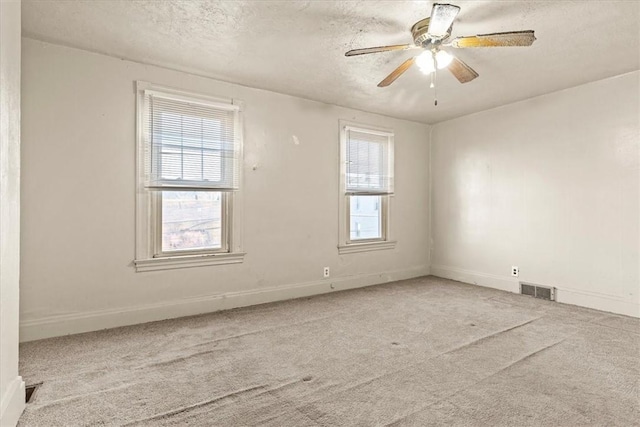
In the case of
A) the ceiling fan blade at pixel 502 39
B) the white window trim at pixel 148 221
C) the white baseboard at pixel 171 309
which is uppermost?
the ceiling fan blade at pixel 502 39

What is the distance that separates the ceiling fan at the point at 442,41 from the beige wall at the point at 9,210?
1.95 m

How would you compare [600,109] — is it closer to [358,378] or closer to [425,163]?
[425,163]

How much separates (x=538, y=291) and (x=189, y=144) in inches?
174

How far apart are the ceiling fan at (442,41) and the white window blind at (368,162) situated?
1930 millimetres

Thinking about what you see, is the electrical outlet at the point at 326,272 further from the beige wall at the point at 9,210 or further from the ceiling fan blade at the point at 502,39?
the beige wall at the point at 9,210

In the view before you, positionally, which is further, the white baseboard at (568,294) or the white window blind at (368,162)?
the white window blind at (368,162)

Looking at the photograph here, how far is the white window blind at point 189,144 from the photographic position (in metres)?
3.43

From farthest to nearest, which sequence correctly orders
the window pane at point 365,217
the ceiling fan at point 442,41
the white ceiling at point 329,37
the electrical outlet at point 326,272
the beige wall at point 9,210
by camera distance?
1. the window pane at point 365,217
2. the electrical outlet at point 326,272
3. the white ceiling at point 329,37
4. the ceiling fan at point 442,41
5. the beige wall at point 9,210

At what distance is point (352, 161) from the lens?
4.92 m

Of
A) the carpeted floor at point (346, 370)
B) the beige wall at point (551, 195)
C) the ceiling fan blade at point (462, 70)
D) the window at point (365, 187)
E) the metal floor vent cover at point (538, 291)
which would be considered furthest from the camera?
the window at point (365, 187)

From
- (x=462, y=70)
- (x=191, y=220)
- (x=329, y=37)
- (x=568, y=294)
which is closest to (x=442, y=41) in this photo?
(x=462, y=70)

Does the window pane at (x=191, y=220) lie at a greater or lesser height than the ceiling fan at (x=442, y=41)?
lesser

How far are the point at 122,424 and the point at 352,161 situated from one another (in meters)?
3.88

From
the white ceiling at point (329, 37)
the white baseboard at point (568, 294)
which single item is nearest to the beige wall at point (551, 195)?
the white baseboard at point (568, 294)
